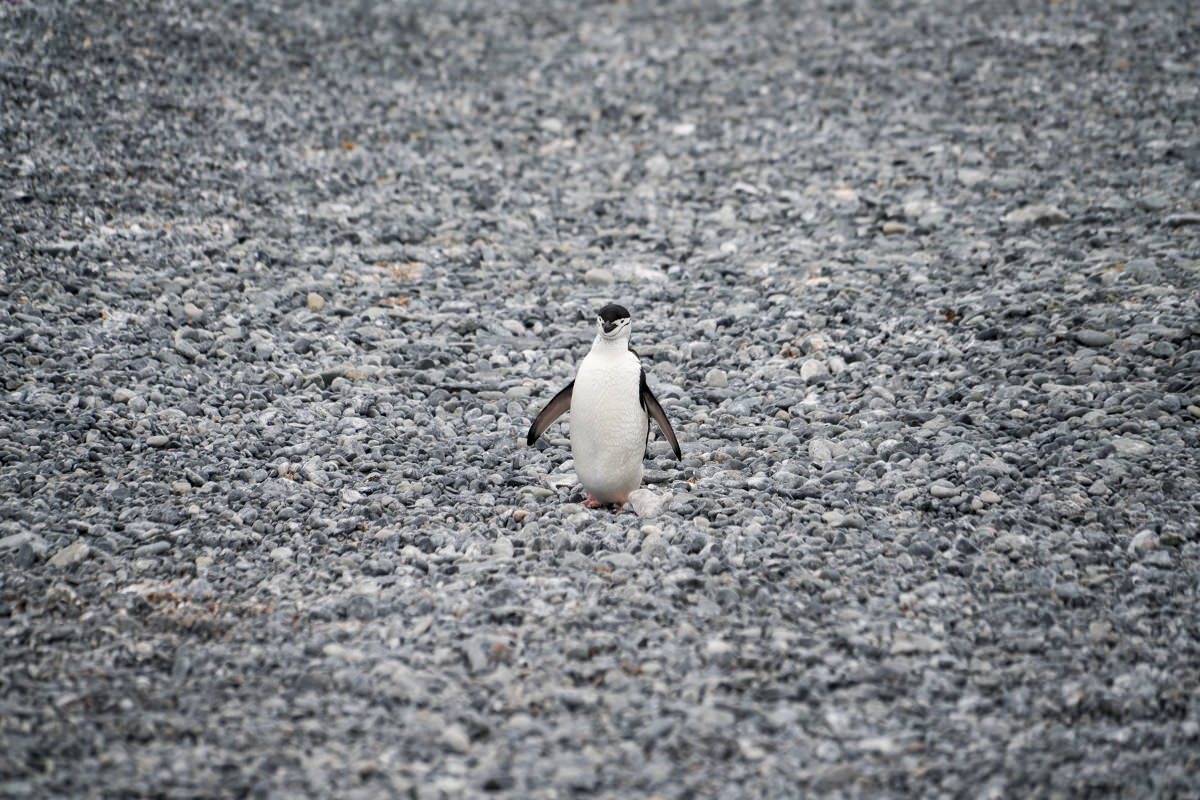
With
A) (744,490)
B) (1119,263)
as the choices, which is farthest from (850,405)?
(1119,263)

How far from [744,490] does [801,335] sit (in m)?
1.88

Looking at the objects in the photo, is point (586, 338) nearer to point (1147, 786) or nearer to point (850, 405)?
point (850, 405)

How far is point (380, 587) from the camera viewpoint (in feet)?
13.7

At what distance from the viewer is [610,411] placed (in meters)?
4.61

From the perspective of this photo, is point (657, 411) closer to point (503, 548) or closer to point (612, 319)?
point (612, 319)

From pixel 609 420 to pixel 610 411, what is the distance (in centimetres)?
4

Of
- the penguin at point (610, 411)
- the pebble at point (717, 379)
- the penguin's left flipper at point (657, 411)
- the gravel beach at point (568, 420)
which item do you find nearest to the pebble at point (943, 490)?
the gravel beach at point (568, 420)

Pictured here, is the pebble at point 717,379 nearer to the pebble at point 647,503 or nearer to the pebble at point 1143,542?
the pebble at point 647,503

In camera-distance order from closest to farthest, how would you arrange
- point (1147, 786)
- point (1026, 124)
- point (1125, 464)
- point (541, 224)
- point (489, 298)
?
point (1147, 786) < point (1125, 464) < point (489, 298) < point (541, 224) < point (1026, 124)

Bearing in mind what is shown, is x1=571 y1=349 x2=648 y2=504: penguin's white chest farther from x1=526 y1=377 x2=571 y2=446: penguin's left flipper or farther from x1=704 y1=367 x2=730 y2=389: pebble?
x1=704 y1=367 x2=730 y2=389: pebble

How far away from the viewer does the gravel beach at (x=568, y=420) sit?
11.1 ft

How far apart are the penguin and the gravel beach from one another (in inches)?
9.3

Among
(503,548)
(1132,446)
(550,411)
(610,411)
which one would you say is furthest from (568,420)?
(1132,446)

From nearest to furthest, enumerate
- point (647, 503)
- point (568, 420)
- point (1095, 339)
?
point (647, 503) < point (1095, 339) < point (568, 420)
